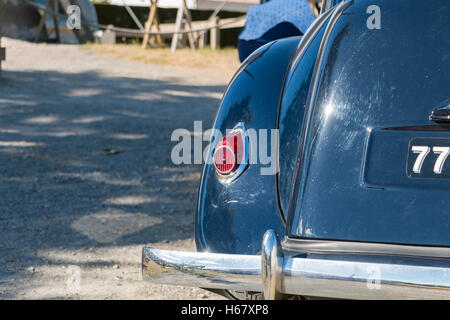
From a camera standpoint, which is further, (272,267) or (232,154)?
(232,154)

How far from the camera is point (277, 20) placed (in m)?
4.37

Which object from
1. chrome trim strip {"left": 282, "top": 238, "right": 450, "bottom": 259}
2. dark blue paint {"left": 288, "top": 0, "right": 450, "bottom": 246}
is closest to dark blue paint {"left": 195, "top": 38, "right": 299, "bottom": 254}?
chrome trim strip {"left": 282, "top": 238, "right": 450, "bottom": 259}

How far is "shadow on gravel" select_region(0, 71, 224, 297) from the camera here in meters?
4.31

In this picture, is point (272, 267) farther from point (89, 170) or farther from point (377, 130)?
point (89, 170)

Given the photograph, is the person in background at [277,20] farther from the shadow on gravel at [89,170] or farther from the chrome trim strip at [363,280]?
the chrome trim strip at [363,280]

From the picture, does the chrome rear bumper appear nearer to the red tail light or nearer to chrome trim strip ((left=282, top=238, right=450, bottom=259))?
chrome trim strip ((left=282, top=238, right=450, bottom=259))

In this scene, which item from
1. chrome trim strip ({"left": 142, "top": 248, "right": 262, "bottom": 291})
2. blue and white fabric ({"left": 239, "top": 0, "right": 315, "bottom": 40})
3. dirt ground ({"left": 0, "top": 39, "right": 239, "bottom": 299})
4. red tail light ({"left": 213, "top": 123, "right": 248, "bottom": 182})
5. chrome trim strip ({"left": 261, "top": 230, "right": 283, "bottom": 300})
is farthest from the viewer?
blue and white fabric ({"left": 239, "top": 0, "right": 315, "bottom": 40})

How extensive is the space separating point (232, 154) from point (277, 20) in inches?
78.0

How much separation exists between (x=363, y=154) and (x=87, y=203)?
3.20 m

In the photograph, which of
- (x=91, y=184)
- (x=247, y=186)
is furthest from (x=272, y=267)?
(x=91, y=184)

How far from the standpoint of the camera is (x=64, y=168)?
231 inches

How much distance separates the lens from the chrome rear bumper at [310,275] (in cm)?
193

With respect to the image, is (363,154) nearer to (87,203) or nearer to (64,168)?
(87,203)
